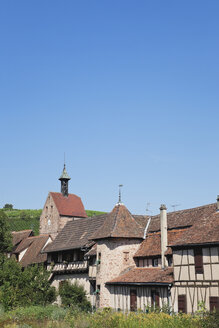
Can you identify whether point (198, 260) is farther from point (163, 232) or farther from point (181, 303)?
point (163, 232)

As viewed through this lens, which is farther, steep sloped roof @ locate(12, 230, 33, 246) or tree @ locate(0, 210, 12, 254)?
steep sloped roof @ locate(12, 230, 33, 246)

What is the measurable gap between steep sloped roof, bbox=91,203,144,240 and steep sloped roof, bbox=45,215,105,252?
3262 mm

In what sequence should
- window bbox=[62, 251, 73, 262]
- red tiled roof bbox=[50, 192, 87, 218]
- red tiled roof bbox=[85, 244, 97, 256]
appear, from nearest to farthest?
red tiled roof bbox=[85, 244, 97, 256], window bbox=[62, 251, 73, 262], red tiled roof bbox=[50, 192, 87, 218]

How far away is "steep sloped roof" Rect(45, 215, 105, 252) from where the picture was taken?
41.3 metres

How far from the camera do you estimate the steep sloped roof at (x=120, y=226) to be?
35.9 m

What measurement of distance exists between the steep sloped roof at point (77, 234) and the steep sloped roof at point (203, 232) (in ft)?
39.5

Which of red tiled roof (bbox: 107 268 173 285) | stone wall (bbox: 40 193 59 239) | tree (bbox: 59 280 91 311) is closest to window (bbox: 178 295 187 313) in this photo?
red tiled roof (bbox: 107 268 173 285)

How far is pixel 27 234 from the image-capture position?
56.8 metres

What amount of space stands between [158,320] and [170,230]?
51.1ft

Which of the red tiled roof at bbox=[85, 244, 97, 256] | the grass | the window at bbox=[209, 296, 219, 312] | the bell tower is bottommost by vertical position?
the grass

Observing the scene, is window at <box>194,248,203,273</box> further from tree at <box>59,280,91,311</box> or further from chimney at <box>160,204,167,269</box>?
tree at <box>59,280,91,311</box>

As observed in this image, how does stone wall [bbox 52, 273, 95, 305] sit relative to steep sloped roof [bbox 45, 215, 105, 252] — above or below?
below

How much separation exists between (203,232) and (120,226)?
938cm

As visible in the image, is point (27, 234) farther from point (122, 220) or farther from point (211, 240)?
point (211, 240)
